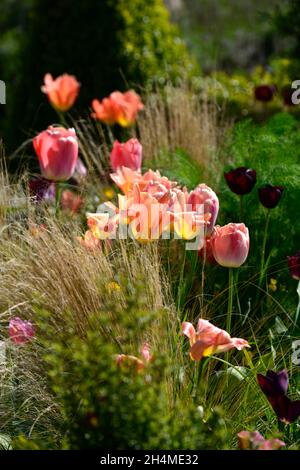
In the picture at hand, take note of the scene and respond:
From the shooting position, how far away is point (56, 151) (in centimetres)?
344

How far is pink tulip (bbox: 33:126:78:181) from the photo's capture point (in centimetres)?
344

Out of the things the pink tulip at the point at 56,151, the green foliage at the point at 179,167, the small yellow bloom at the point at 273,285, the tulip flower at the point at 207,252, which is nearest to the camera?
the tulip flower at the point at 207,252

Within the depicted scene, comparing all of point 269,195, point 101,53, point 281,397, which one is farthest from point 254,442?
point 101,53

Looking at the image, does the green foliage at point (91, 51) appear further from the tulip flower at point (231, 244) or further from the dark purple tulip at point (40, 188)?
the tulip flower at point (231, 244)

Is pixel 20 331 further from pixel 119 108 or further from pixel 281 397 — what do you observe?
pixel 119 108

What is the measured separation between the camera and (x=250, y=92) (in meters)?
6.82

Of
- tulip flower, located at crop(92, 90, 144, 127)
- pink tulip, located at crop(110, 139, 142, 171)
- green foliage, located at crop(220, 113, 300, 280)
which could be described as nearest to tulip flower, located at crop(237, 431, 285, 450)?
green foliage, located at crop(220, 113, 300, 280)

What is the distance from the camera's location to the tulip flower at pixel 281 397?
2.41m

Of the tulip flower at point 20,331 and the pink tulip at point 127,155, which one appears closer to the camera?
the tulip flower at point 20,331

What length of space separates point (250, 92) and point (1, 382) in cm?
441

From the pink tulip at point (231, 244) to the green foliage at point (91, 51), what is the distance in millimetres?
3187

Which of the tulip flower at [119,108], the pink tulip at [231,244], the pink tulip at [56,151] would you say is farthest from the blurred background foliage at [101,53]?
the pink tulip at [231,244]

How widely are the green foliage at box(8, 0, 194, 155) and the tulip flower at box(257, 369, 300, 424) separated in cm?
373

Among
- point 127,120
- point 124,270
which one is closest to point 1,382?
point 124,270
